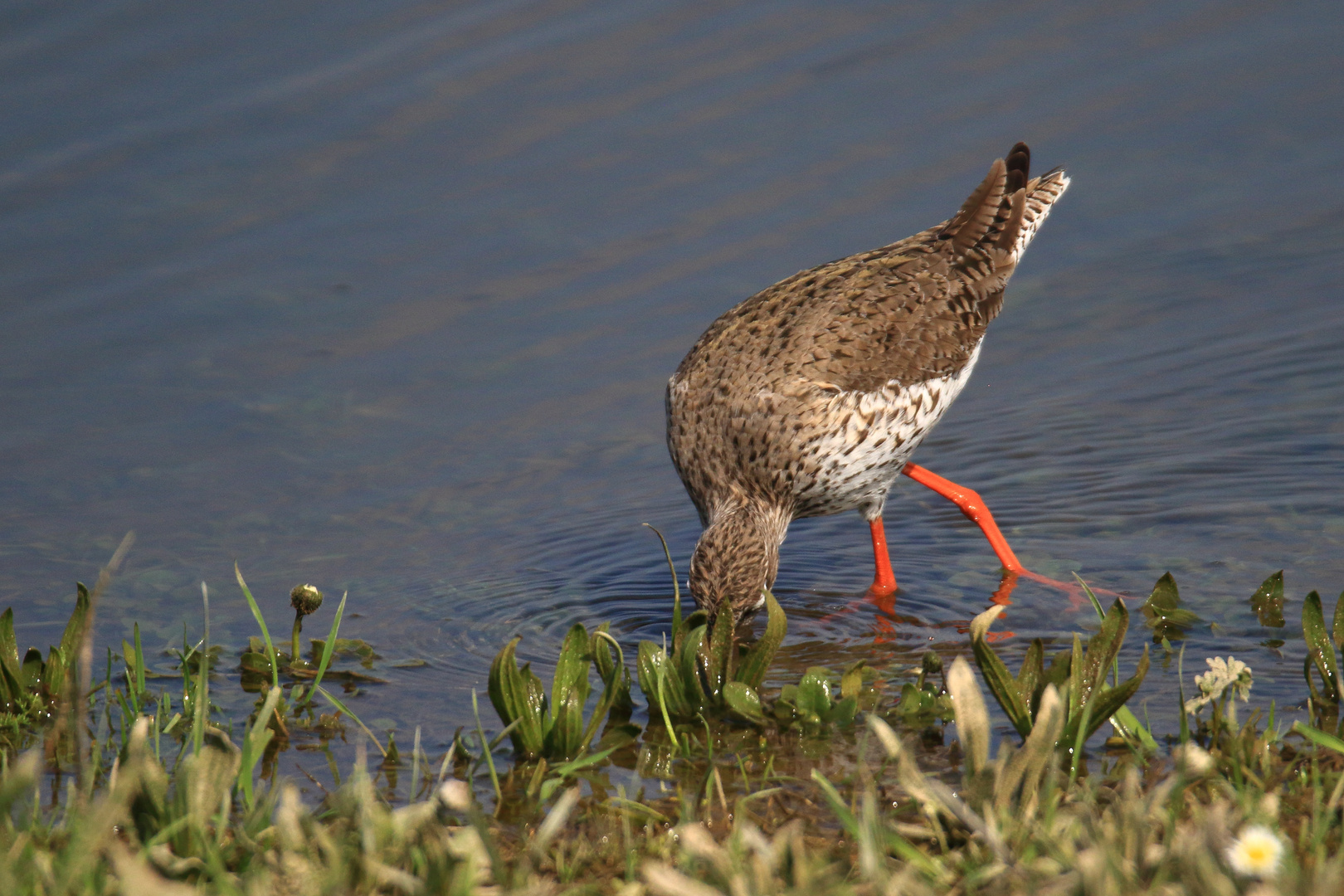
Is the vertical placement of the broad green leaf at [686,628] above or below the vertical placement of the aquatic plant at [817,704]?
above

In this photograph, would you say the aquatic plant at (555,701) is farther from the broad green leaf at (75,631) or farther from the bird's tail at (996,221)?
the bird's tail at (996,221)

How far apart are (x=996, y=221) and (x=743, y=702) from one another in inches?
175

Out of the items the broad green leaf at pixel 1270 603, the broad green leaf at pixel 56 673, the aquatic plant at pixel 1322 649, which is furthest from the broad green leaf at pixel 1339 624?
the broad green leaf at pixel 56 673

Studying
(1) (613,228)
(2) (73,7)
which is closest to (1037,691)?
(1) (613,228)

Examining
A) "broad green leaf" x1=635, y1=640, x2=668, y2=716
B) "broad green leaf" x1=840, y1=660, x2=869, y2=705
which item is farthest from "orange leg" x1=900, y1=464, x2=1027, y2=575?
"broad green leaf" x1=635, y1=640, x2=668, y2=716

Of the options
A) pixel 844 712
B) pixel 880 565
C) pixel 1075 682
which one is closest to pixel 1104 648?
pixel 1075 682

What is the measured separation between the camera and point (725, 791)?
13.8 feet

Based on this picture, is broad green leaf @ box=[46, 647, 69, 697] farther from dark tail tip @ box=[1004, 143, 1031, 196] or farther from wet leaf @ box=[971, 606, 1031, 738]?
dark tail tip @ box=[1004, 143, 1031, 196]

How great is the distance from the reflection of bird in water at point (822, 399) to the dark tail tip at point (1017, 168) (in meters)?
0.91

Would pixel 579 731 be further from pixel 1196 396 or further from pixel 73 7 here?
pixel 73 7

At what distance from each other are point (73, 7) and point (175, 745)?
32.6 feet

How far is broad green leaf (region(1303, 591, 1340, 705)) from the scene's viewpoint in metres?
4.39

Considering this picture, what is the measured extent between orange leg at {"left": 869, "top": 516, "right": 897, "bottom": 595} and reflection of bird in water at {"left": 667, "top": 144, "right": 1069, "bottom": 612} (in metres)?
0.01

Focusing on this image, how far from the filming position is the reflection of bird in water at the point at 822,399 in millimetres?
6711
